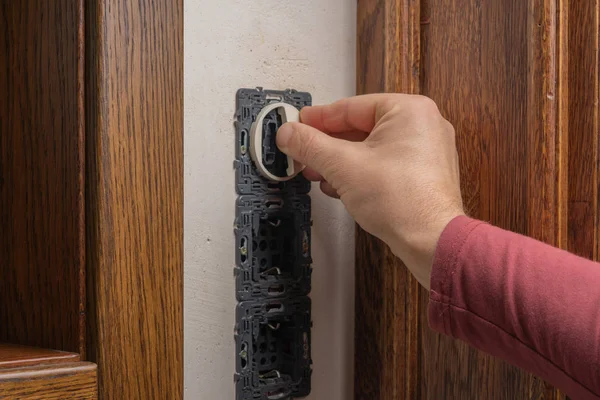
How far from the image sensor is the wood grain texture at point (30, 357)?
0.69m

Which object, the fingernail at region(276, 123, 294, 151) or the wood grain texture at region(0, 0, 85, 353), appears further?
the fingernail at region(276, 123, 294, 151)

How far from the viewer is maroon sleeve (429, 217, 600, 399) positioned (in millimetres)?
611

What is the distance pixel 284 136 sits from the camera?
85cm

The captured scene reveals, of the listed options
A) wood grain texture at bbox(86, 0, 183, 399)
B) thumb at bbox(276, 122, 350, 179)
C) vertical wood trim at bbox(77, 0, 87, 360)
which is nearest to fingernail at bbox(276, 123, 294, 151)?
thumb at bbox(276, 122, 350, 179)

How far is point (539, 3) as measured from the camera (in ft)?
2.44

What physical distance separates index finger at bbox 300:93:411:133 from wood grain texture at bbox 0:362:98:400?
40 centimetres

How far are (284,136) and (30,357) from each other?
0.38 meters

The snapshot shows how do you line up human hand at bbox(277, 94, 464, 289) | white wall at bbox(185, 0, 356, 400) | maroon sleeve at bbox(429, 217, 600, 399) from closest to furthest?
maroon sleeve at bbox(429, 217, 600, 399) < human hand at bbox(277, 94, 464, 289) < white wall at bbox(185, 0, 356, 400)

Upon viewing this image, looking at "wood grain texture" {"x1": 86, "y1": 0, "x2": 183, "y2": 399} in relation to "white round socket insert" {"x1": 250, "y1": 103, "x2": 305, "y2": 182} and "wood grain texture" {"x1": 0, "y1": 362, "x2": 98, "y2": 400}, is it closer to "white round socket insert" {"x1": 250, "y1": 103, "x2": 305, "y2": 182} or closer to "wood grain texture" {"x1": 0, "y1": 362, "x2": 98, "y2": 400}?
"wood grain texture" {"x1": 0, "y1": 362, "x2": 98, "y2": 400}

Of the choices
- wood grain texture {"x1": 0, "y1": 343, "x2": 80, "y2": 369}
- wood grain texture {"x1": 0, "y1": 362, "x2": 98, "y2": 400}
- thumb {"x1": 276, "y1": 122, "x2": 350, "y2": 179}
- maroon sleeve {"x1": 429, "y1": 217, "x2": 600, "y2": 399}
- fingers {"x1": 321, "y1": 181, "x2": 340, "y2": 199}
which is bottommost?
wood grain texture {"x1": 0, "y1": 362, "x2": 98, "y2": 400}

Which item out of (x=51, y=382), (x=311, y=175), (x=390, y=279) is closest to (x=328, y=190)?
(x=311, y=175)

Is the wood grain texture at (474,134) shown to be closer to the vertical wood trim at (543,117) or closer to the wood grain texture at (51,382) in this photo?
the vertical wood trim at (543,117)

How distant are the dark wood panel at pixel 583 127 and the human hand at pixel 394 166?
5.2 inches

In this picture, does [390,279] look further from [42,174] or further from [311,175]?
[42,174]
